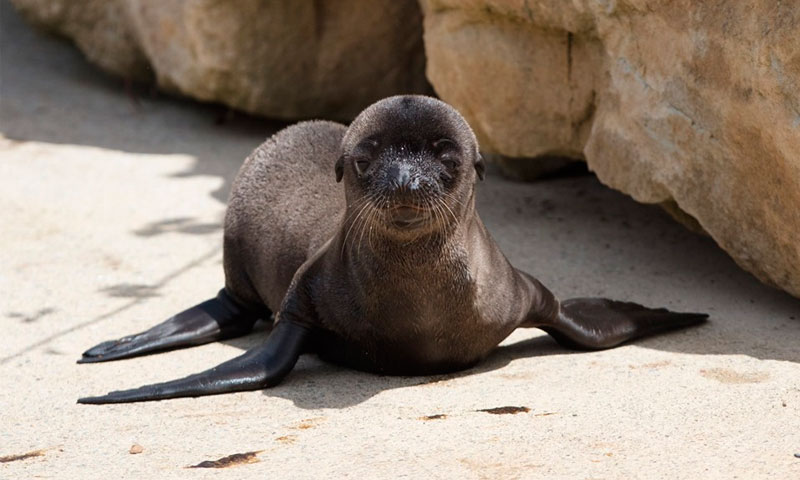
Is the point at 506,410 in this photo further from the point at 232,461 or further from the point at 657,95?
the point at 657,95

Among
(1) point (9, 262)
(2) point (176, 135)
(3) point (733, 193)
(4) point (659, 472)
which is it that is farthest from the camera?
(2) point (176, 135)

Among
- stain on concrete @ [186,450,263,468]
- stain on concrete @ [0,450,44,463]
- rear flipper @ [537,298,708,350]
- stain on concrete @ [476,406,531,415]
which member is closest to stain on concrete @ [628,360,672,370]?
rear flipper @ [537,298,708,350]

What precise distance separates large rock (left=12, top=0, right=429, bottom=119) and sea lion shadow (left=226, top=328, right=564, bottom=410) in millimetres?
4138

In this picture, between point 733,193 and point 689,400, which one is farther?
point 733,193

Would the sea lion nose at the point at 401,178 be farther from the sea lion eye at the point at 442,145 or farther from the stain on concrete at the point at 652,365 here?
the stain on concrete at the point at 652,365

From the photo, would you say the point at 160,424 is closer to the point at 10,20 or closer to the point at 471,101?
the point at 471,101

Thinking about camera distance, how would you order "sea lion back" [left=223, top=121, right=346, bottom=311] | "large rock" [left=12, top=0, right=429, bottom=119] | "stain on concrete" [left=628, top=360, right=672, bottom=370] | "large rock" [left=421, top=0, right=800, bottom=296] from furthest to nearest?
"large rock" [left=12, top=0, right=429, bottom=119] < "sea lion back" [left=223, top=121, right=346, bottom=311] < "large rock" [left=421, top=0, right=800, bottom=296] < "stain on concrete" [left=628, top=360, right=672, bottom=370]

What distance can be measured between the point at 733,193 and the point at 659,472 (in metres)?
2.19

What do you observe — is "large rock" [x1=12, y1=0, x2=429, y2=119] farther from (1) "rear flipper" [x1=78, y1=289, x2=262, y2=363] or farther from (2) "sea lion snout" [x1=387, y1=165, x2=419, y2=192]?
(2) "sea lion snout" [x1=387, y1=165, x2=419, y2=192]

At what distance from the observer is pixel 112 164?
28.3ft

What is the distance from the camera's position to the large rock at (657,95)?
5125 millimetres

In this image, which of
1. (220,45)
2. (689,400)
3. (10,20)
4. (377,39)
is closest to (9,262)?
(220,45)

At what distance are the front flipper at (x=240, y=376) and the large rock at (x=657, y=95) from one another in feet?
6.46

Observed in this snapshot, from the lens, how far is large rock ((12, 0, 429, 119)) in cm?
888
